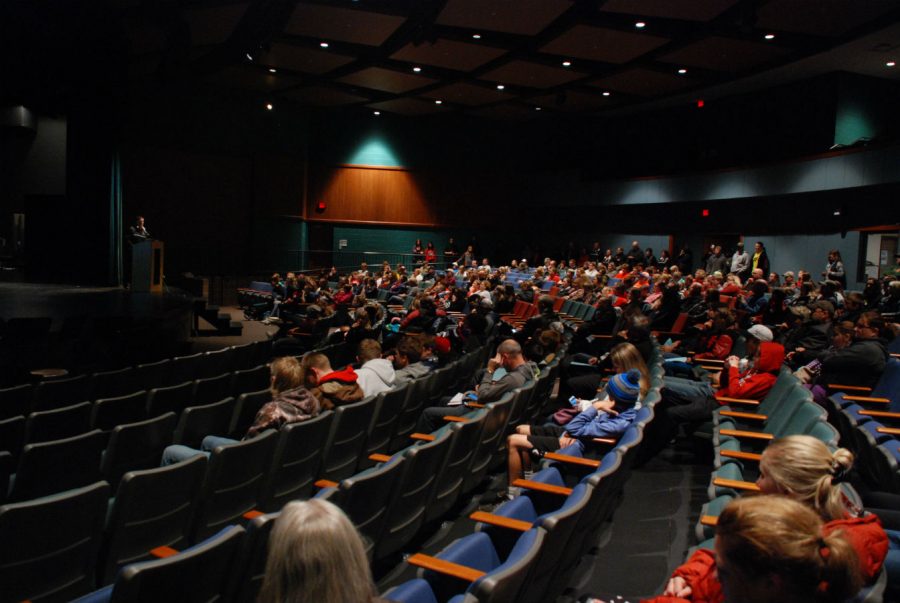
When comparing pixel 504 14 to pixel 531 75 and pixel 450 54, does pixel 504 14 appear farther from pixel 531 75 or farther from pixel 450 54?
pixel 531 75

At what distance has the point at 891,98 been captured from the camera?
14109 mm

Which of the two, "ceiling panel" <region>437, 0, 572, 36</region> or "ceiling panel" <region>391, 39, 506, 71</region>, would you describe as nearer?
"ceiling panel" <region>437, 0, 572, 36</region>

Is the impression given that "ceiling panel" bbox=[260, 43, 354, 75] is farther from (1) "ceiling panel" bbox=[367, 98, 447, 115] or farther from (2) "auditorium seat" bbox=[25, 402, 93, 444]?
(2) "auditorium seat" bbox=[25, 402, 93, 444]

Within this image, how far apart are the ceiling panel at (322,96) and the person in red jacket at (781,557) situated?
17286 millimetres

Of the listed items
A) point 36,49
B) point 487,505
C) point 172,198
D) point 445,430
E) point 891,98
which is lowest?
point 487,505

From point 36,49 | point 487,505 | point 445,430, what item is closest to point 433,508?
point 445,430

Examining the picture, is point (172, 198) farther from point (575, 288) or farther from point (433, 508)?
point (433, 508)

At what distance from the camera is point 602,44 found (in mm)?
12547

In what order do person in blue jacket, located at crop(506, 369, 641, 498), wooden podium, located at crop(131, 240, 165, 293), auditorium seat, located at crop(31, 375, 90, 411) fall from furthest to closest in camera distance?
wooden podium, located at crop(131, 240, 165, 293), auditorium seat, located at crop(31, 375, 90, 411), person in blue jacket, located at crop(506, 369, 641, 498)

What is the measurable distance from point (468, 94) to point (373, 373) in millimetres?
14297

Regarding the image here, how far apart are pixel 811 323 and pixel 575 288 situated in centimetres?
570

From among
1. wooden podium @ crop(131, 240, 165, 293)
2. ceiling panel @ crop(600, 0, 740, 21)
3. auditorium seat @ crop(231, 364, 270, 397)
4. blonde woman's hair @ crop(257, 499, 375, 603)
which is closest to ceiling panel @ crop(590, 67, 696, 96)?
ceiling panel @ crop(600, 0, 740, 21)

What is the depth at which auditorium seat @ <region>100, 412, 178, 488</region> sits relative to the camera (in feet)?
10.5

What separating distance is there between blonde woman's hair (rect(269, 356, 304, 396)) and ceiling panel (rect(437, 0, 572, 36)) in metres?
8.78
